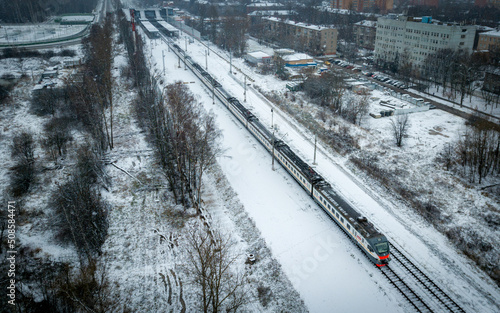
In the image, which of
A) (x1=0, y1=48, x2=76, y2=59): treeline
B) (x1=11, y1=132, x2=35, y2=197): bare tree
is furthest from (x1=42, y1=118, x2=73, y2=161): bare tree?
(x1=0, y1=48, x2=76, y2=59): treeline

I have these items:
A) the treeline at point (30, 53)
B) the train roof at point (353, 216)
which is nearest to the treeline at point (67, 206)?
the train roof at point (353, 216)

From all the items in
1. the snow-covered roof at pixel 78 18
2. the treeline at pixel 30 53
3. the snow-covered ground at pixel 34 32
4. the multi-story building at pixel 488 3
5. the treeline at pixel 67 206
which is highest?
the multi-story building at pixel 488 3

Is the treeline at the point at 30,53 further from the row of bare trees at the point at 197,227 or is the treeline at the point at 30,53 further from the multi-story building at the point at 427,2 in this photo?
the multi-story building at the point at 427,2

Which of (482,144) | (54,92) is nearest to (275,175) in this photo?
(482,144)

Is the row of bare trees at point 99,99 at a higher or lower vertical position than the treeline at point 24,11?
lower

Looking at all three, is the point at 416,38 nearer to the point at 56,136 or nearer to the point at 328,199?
the point at 328,199

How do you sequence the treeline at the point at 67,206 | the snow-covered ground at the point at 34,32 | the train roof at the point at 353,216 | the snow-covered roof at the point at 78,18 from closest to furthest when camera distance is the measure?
the treeline at the point at 67,206 → the train roof at the point at 353,216 → the snow-covered ground at the point at 34,32 → the snow-covered roof at the point at 78,18

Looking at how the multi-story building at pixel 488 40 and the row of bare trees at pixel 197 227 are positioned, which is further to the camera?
the multi-story building at pixel 488 40

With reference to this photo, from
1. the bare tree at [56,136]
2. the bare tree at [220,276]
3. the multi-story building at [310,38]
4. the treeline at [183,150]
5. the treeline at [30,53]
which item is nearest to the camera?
the bare tree at [220,276]
